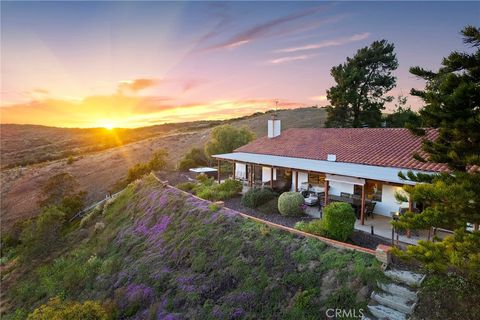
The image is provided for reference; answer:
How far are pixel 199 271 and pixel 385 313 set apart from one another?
234 inches

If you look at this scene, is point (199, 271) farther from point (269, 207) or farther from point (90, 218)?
point (90, 218)

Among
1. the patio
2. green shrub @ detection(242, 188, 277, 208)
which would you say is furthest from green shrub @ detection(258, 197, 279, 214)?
the patio

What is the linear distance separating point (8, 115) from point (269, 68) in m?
31.1

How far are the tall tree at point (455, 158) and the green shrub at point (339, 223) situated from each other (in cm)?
327

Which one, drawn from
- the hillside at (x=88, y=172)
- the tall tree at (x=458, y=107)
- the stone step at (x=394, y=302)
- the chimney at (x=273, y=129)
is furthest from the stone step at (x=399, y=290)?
the hillside at (x=88, y=172)

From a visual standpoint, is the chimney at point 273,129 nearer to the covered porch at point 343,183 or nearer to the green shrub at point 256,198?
the covered porch at point 343,183

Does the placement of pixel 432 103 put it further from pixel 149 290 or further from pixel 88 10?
pixel 88 10

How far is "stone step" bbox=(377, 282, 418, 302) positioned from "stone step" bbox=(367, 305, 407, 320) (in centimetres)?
45

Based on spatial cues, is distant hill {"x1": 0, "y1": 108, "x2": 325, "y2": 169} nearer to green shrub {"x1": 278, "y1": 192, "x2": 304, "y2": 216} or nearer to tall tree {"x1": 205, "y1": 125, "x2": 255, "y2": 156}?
tall tree {"x1": 205, "y1": 125, "x2": 255, "y2": 156}

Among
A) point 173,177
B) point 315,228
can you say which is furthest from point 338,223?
point 173,177

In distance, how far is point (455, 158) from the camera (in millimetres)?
5812

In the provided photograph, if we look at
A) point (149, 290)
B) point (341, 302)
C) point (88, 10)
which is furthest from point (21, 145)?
point (341, 302)

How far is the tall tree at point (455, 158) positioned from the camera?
5391 mm

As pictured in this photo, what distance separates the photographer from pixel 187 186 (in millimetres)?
19156
